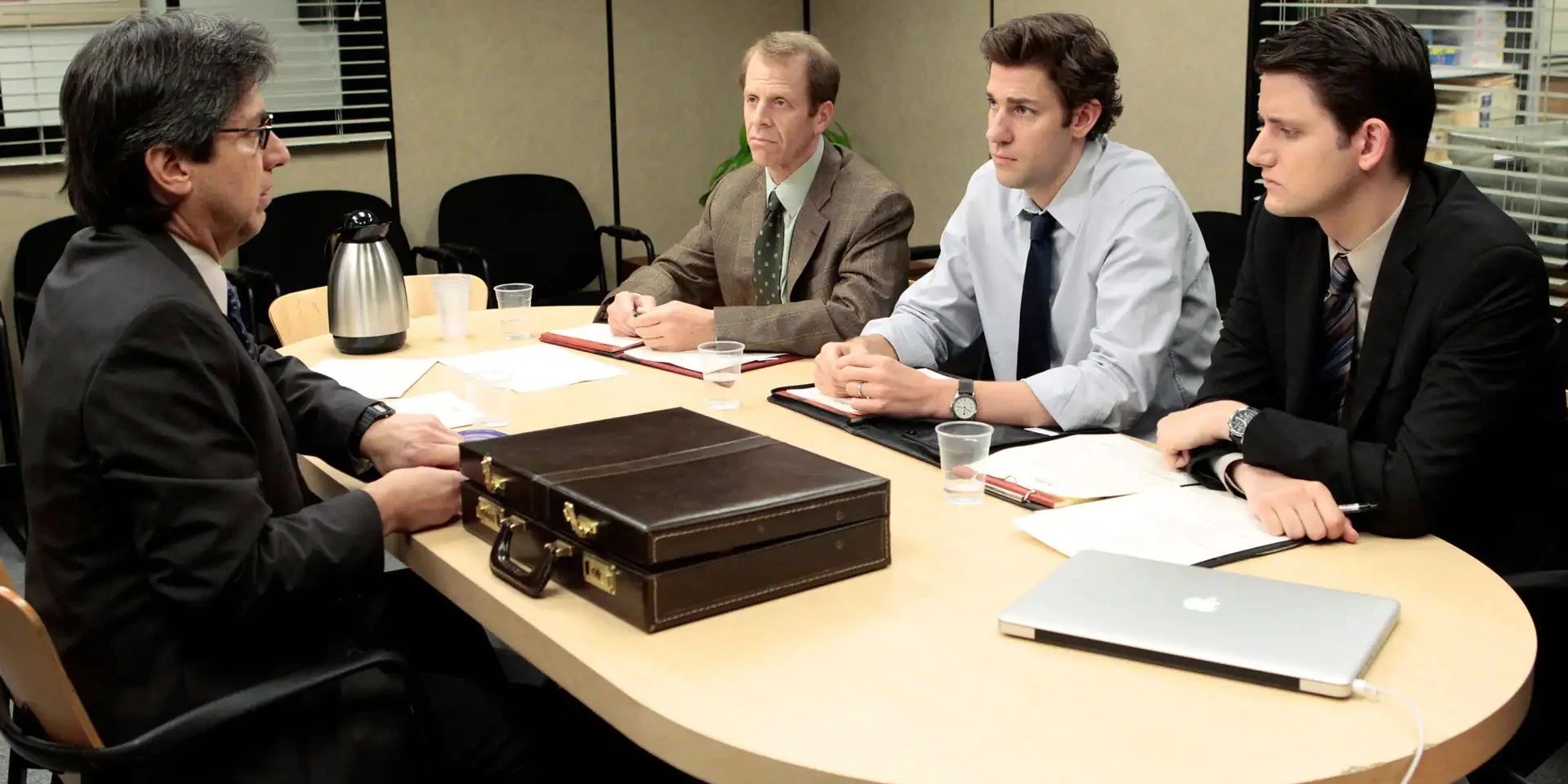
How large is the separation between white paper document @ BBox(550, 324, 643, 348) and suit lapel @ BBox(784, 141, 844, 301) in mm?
430

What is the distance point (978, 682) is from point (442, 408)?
138 centimetres

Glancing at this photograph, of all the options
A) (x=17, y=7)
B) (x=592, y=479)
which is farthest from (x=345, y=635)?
(x=17, y=7)

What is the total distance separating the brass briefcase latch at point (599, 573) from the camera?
1543 mm

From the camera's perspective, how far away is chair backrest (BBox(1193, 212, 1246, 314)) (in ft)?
13.3

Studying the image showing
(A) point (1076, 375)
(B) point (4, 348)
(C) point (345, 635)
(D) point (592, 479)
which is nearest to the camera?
(D) point (592, 479)

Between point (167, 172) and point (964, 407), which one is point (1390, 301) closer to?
point (964, 407)

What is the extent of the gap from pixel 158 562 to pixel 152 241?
1.37 ft

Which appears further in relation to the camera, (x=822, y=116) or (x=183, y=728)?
(x=822, y=116)

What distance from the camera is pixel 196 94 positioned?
1731mm

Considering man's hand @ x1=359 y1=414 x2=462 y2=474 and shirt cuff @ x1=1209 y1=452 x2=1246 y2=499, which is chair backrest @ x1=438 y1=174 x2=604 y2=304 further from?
shirt cuff @ x1=1209 y1=452 x2=1246 y2=499

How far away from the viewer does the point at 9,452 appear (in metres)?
4.52

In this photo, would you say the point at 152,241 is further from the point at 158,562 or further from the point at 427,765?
the point at 427,765

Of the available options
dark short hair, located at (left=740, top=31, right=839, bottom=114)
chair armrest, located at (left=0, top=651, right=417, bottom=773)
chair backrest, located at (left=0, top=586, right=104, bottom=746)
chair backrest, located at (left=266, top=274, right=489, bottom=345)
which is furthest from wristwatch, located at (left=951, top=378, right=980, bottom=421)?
chair backrest, located at (left=266, top=274, right=489, bottom=345)

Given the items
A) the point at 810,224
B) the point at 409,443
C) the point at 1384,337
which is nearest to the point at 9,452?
the point at 810,224
